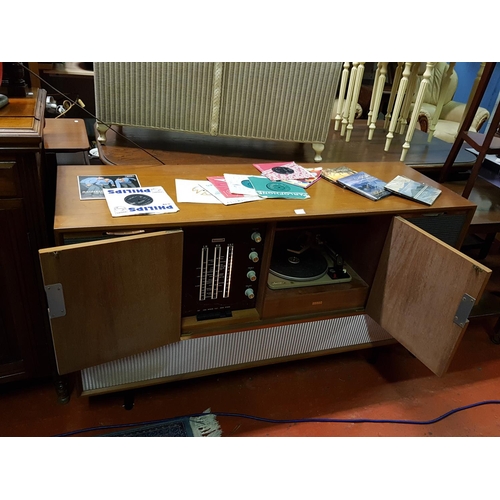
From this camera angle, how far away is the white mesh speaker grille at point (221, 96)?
1562mm

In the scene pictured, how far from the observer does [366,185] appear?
1.46m

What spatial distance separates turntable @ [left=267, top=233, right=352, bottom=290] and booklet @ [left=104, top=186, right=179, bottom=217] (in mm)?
460

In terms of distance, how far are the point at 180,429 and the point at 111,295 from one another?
0.56 metres

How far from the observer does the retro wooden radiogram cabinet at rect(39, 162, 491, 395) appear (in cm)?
104

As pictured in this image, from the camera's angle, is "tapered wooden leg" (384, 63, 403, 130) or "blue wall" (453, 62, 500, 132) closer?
"tapered wooden leg" (384, 63, 403, 130)

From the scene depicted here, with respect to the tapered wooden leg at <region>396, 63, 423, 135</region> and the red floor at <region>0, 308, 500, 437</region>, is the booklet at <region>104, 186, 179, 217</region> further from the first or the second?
the tapered wooden leg at <region>396, 63, 423, 135</region>

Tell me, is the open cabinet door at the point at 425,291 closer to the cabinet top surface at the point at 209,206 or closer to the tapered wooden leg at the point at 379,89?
the cabinet top surface at the point at 209,206

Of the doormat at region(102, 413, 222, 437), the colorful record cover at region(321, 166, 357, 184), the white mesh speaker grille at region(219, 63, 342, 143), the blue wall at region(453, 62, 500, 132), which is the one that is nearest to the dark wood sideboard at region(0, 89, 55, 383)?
the doormat at region(102, 413, 222, 437)

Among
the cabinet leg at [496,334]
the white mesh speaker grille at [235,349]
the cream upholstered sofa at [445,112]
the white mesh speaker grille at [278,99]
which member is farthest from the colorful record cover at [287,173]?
the cream upholstered sofa at [445,112]

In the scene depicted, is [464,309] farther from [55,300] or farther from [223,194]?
[55,300]

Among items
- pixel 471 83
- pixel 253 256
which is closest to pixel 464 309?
pixel 253 256

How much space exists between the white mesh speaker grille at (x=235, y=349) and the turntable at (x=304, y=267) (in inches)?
5.7
